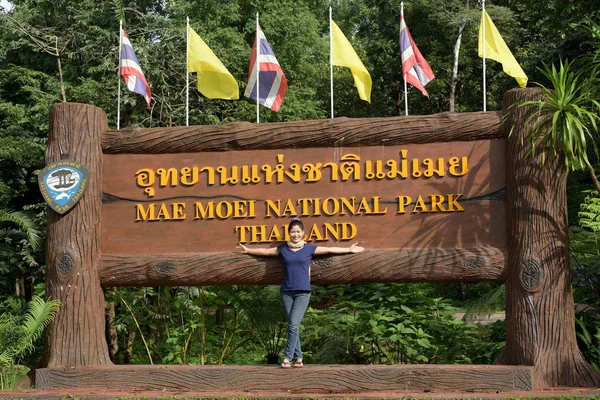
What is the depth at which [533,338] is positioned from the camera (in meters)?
7.23

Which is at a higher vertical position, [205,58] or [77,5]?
[77,5]

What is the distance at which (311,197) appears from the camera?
7.82m

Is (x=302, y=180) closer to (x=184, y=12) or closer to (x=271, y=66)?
(x=271, y=66)

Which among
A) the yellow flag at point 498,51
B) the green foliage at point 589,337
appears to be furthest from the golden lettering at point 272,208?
the green foliage at point 589,337

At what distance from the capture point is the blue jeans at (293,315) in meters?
7.23

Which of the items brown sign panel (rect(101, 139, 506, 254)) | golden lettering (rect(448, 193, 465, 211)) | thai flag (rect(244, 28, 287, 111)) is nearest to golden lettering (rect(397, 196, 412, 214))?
brown sign panel (rect(101, 139, 506, 254))

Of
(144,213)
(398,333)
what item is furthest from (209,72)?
(398,333)

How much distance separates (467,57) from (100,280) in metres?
20.3

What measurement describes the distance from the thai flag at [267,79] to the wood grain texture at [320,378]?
3.19 m

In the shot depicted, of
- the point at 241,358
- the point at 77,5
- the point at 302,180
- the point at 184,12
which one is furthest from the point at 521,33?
the point at 302,180

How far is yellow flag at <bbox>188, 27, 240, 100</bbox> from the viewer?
348 inches

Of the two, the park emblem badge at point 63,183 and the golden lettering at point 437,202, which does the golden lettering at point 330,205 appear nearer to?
the golden lettering at point 437,202

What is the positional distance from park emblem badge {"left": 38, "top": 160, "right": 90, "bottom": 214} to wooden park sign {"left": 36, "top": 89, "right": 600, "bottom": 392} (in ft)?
0.29

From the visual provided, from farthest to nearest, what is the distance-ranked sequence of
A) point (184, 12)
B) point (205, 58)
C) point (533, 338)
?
point (184, 12) < point (205, 58) < point (533, 338)
